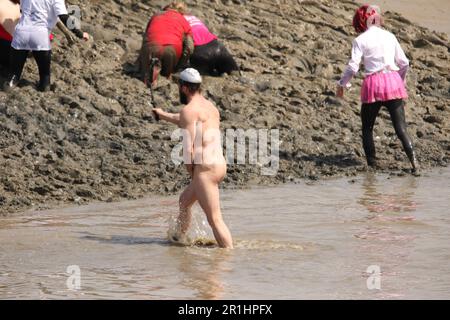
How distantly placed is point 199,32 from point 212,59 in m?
0.33

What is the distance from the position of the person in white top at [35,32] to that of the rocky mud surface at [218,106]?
276 mm

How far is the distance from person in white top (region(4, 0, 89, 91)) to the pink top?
1730mm

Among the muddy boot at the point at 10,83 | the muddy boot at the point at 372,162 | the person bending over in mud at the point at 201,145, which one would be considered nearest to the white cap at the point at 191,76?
the person bending over in mud at the point at 201,145

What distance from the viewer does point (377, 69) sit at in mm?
13195

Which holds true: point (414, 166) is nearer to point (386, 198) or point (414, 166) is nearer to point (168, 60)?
point (386, 198)

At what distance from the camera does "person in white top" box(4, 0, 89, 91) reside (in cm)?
1349

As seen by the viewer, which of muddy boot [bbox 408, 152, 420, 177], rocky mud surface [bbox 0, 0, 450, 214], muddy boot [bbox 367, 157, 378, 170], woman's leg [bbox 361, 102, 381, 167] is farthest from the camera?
muddy boot [bbox 367, 157, 378, 170]

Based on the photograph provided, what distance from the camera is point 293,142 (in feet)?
46.1

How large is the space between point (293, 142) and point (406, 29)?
526 cm

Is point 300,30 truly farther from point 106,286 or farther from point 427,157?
point 106,286

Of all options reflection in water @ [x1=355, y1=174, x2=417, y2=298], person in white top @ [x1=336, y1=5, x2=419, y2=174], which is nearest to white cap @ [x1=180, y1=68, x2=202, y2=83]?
reflection in water @ [x1=355, y1=174, x2=417, y2=298]

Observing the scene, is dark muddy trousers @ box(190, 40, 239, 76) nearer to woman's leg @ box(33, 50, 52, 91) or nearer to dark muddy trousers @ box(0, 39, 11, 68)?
woman's leg @ box(33, 50, 52, 91)

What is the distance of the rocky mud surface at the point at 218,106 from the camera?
12359mm

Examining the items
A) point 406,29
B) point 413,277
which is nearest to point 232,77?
point 406,29
